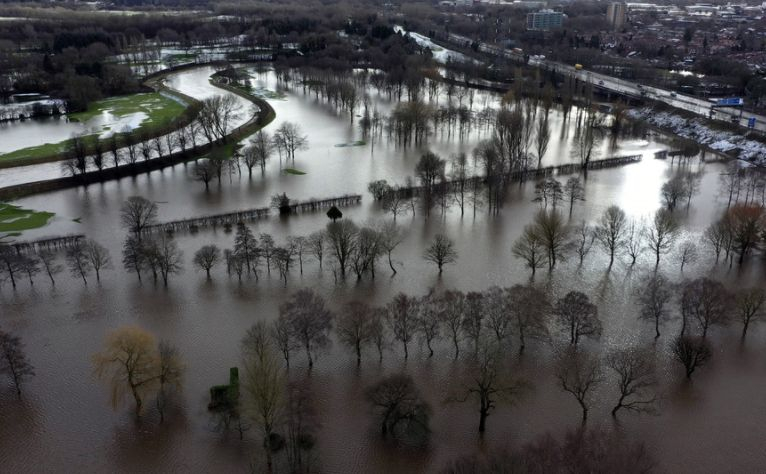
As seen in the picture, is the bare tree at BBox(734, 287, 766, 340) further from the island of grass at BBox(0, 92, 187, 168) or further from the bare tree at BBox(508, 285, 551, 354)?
the island of grass at BBox(0, 92, 187, 168)

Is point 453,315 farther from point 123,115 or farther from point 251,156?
point 123,115

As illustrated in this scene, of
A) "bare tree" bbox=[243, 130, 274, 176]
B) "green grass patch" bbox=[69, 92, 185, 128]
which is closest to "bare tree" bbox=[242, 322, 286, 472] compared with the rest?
"bare tree" bbox=[243, 130, 274, 176]

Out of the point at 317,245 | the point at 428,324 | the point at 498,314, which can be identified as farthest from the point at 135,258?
the point at 498,314

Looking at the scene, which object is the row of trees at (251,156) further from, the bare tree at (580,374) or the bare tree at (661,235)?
the bare tree at (580,374)

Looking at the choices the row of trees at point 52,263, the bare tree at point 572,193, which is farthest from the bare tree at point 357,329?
the bare tree at point 572,193

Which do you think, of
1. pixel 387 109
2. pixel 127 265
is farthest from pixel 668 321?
pixel 387 109

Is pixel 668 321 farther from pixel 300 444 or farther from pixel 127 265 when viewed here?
pixel 127 265
